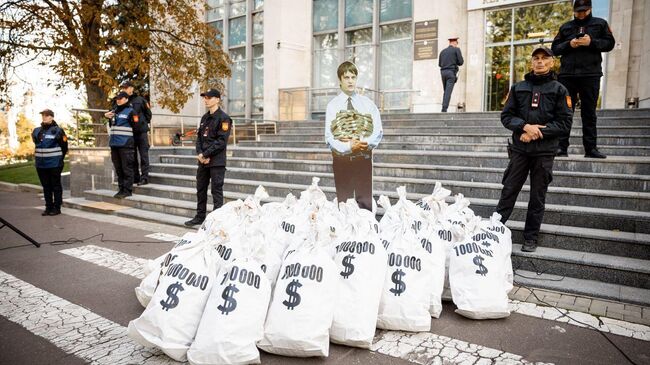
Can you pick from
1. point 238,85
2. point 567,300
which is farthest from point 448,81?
point 238,85

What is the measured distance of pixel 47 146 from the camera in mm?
8320

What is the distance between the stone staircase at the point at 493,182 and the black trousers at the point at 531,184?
29 centimetres

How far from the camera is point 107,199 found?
9672mm

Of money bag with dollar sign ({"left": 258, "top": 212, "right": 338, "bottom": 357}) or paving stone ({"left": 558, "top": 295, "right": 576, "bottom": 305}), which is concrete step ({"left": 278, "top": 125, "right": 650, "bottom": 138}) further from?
money bag with dollar sign ({"left": 258, "top": 212, "right": 338, "bottom": 357})

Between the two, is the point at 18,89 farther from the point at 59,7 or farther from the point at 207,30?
the point at 207,30

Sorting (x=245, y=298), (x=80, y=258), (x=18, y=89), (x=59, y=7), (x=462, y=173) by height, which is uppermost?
(x=59, y=7)

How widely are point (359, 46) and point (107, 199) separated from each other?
10.9 m

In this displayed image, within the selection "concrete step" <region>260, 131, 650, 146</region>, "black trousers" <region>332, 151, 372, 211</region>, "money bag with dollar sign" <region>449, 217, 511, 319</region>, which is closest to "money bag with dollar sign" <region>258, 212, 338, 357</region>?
"money bag with dollar sign" <region>449, 217, 511, 319</region>

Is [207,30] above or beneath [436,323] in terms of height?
above

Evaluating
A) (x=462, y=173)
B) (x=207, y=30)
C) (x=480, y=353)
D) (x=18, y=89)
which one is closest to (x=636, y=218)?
(x=462, y=173)

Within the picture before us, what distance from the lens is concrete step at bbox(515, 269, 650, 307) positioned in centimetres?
378

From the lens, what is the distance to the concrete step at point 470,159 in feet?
18.9

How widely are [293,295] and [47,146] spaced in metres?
7.65

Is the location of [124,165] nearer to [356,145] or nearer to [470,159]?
[356,145]
